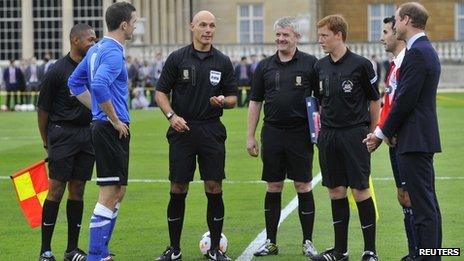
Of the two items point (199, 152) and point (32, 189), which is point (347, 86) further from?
point (32, 189)

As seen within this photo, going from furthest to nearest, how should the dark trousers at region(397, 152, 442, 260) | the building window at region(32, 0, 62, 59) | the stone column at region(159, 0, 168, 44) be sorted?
the stone column at region(159, 0, 168, 44), the building window at region(32, 0, 62, 59), the dark trousers at region(397, 152, 442, 260)

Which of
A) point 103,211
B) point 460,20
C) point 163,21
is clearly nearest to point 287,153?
point 103,211

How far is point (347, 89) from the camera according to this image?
1324 cm

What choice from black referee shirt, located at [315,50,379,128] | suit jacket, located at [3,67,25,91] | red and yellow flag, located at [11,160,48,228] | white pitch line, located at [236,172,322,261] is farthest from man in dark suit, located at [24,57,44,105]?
black referee shirt, located at [315,50,379,128]

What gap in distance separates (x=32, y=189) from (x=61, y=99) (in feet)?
4.07

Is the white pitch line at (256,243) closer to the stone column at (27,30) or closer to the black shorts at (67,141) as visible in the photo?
the black shorts at (67,141)

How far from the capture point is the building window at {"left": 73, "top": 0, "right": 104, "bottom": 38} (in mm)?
72062

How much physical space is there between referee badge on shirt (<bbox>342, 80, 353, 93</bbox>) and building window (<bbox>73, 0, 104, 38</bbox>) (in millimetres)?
59273

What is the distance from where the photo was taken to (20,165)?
2439cm

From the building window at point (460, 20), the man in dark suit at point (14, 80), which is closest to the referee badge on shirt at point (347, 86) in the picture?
the man in dark suit at point (14, 80)

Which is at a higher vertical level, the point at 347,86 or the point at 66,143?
the point at 347,86

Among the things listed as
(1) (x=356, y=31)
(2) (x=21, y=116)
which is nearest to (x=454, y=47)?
(1) (x=356, y=31)

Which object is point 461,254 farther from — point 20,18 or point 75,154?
point 20,18

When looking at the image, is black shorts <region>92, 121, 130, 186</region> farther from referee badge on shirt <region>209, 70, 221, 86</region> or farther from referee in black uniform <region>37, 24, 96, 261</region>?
referee badge on shirt <region>209, 70, 221, 86</region>
